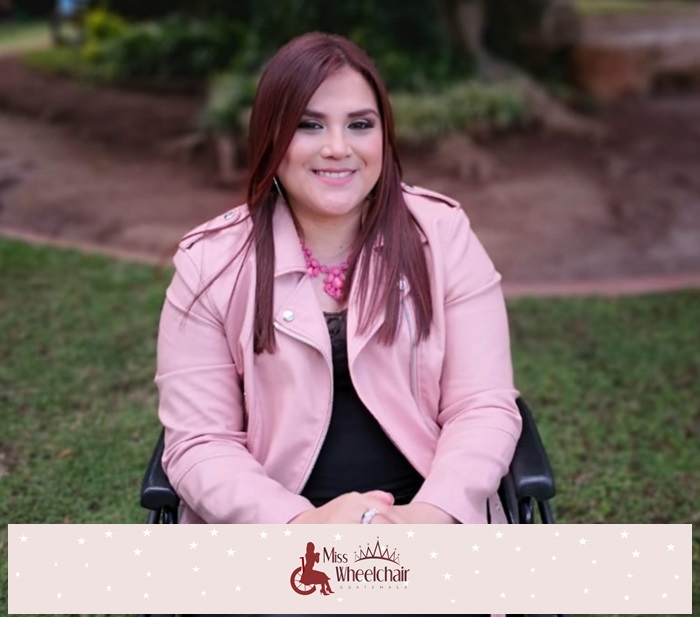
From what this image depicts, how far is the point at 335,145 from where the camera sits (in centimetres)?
207

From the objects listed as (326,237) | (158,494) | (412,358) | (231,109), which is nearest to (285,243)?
(326,237)

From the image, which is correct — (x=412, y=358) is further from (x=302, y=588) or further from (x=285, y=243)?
(x=302, y=588)

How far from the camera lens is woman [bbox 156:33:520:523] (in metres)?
2.06

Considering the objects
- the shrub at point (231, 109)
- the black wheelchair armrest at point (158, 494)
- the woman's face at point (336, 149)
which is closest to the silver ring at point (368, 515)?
the black wheelchair armrest at point (158, 494)

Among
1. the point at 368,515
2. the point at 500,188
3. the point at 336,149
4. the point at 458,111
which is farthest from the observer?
the point at 458,111

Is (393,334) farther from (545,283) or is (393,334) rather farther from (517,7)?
(517,7)

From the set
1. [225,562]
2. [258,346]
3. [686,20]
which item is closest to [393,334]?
[258,346]

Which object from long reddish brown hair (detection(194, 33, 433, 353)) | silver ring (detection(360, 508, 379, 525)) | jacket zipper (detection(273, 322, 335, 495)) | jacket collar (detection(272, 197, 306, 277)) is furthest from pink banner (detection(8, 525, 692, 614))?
jacket collar (detection(272, 197, 306, 277))

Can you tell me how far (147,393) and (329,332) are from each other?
6.09 ft

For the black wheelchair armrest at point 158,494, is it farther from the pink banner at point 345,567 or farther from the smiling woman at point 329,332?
the pink banner at point 345,567

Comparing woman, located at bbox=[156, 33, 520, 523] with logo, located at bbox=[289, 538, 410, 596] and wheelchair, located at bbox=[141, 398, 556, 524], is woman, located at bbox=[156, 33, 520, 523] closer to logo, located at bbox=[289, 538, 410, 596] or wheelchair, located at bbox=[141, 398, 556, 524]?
wheelchair, located at bbox=[141, 398, 556, 524]

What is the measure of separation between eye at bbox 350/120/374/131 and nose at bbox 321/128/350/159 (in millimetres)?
39

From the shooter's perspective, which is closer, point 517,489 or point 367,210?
point 517,489

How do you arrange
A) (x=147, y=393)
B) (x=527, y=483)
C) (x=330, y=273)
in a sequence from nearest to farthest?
(x=527, y=483) < (x=330, y=273) < (x=147, y=393)
